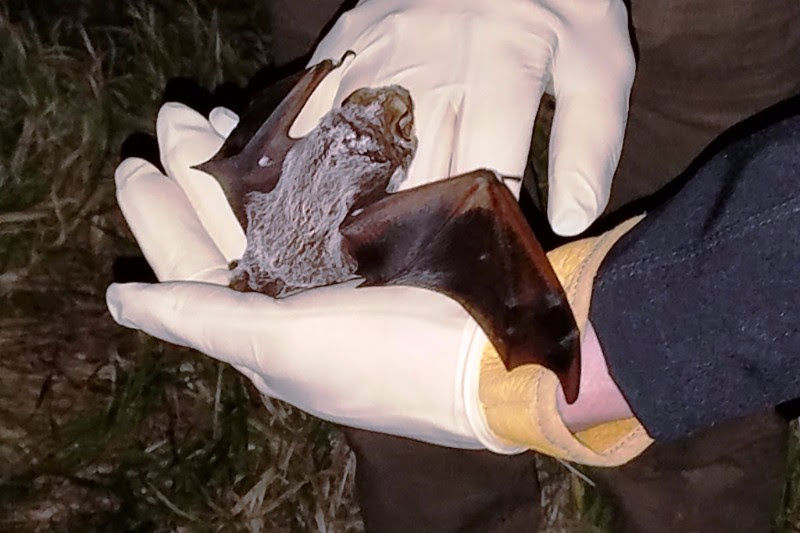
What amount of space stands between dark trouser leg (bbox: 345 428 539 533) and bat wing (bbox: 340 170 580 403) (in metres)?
0.38

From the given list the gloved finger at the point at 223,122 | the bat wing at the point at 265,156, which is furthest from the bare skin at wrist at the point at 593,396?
the gloved finger at the point at 223,122

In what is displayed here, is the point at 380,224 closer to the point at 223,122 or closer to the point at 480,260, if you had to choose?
the point at 480,260

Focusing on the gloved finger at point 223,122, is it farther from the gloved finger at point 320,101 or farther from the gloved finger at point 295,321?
the gloved finger at point 295,321

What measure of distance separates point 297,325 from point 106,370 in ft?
2.00

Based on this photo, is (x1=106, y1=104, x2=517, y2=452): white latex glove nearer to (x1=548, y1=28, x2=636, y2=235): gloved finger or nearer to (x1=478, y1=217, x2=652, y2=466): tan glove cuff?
(x1=478, y1=217, x2=652, y2=466): tan glove cuff

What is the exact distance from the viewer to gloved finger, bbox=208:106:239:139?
1044 millimetres

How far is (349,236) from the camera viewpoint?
0.89 m

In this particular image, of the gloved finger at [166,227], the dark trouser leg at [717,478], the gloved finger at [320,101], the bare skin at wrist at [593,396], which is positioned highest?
the gloved finger at [320,101]

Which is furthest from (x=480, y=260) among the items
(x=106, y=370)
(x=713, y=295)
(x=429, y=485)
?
(x=106, y=370)

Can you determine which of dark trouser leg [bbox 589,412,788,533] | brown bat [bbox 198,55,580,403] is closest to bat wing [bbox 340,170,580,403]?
brown bat [bbox 198,55,580,403]

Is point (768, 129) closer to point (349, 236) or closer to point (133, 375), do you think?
point (349, 236)

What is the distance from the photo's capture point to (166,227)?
956 mm

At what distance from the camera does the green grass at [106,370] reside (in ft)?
4.28

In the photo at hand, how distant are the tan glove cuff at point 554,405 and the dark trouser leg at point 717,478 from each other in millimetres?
437
